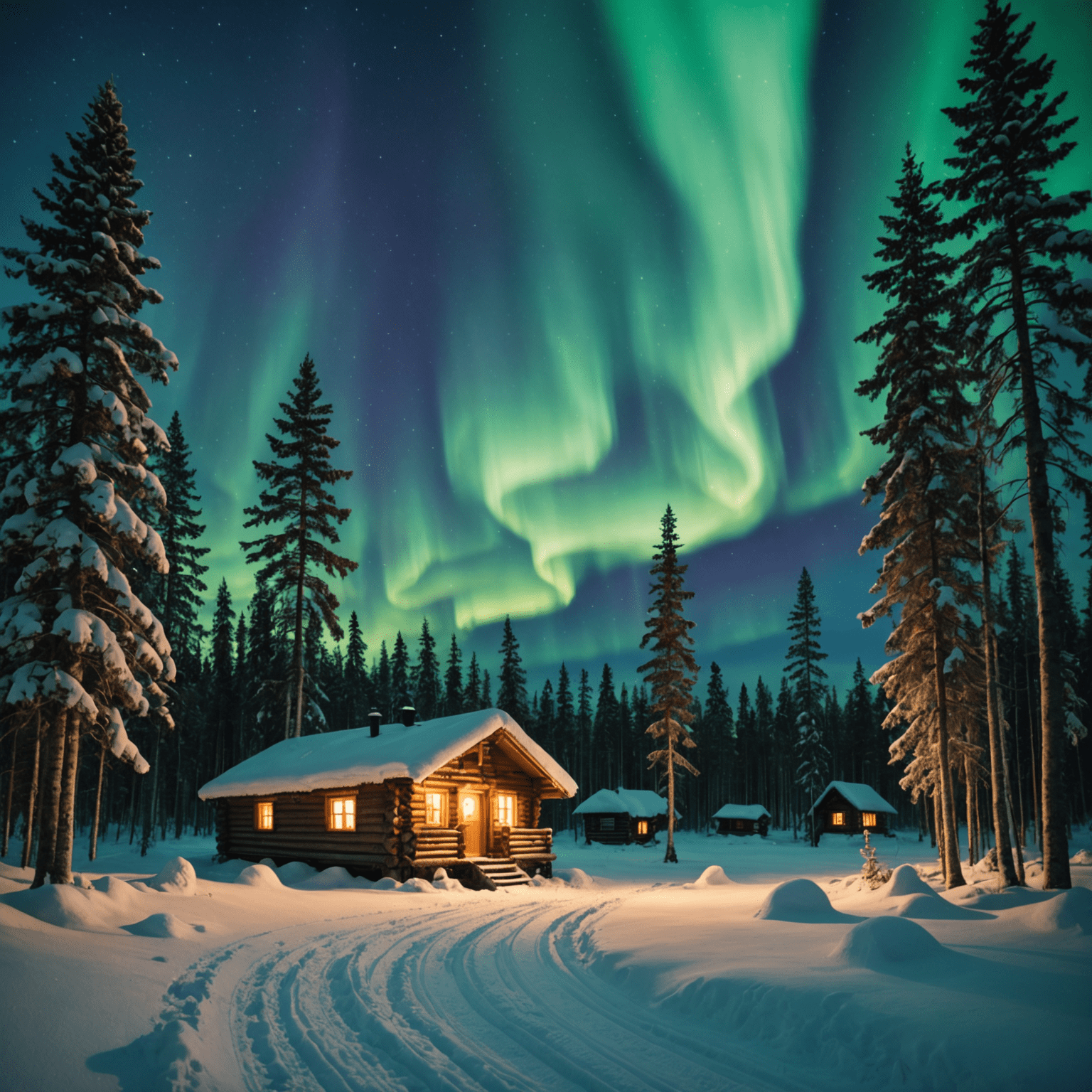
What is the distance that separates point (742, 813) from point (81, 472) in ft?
210

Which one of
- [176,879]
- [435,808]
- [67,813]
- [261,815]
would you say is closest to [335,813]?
[435,808]

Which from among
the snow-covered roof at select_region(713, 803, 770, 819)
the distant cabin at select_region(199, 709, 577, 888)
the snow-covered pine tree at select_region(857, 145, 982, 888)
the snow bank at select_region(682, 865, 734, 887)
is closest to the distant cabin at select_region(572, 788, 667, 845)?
the snow-covered roof at select_region(713, 803, 770, 819)

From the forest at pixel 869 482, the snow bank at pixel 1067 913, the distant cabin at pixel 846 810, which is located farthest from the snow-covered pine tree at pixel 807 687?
the snow bank at pixel 1067 913

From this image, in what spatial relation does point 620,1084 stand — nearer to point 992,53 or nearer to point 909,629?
point 909,629

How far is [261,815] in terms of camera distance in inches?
1072

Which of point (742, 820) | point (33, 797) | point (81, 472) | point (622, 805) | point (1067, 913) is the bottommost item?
point (742, 820)

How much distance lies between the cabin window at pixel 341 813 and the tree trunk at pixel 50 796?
10360mm

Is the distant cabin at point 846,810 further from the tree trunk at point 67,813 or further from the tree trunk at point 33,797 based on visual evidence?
the tree trunk at point 67,813

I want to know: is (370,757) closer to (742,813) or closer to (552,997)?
(552,997)

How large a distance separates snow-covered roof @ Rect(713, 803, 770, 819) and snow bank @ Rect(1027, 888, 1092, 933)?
195ft

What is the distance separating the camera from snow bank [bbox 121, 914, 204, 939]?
10.9 m

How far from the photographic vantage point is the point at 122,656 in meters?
14.8

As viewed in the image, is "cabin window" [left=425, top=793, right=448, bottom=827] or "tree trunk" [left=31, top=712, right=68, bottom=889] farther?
"cabin window" [left=425, top=793, right=448, bottom=827]

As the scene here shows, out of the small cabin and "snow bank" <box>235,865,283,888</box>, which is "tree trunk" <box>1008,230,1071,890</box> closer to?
"snow bank" <box>235,865,283,888</box>
